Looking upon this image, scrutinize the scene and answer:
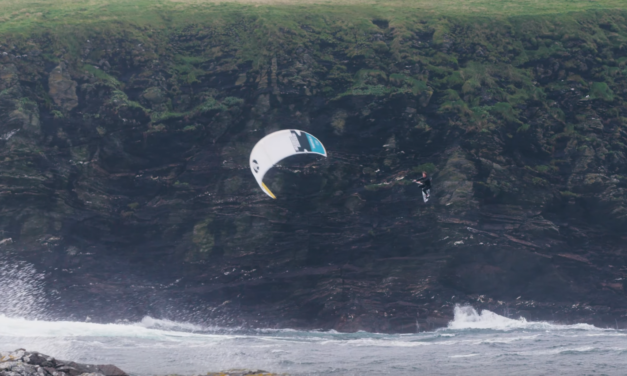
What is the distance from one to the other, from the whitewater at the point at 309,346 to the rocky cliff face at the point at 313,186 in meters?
1.18

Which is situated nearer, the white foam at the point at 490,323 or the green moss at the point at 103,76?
the white foam at the point at 490,323

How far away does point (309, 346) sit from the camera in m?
Answer: 26.5

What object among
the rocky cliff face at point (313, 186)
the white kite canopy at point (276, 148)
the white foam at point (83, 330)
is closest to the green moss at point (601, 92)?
the rocky cliff face at point (313, 186)

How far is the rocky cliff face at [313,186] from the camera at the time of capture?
3238cm

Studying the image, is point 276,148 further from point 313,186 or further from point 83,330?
point 83,330

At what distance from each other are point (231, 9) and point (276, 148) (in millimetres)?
27361

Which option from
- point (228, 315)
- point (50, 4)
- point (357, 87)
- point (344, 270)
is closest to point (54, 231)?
point (228, 315)

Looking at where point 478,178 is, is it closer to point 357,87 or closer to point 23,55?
point 357,87

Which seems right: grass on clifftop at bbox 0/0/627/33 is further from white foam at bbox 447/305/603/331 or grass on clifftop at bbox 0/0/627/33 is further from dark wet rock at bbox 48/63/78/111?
white foam at bbox 447/305/603/331

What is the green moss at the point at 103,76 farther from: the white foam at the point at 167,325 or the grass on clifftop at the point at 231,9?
A: the white foam at the point at 167,325

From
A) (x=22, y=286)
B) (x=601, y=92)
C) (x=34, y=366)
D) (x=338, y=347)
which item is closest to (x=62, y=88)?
(x=22, y=286)

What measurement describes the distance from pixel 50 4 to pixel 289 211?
3179cm

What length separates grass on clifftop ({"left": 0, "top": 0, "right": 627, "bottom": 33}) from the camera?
4481cm

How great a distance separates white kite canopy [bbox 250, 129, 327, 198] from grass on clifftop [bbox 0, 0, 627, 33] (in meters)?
23.0
